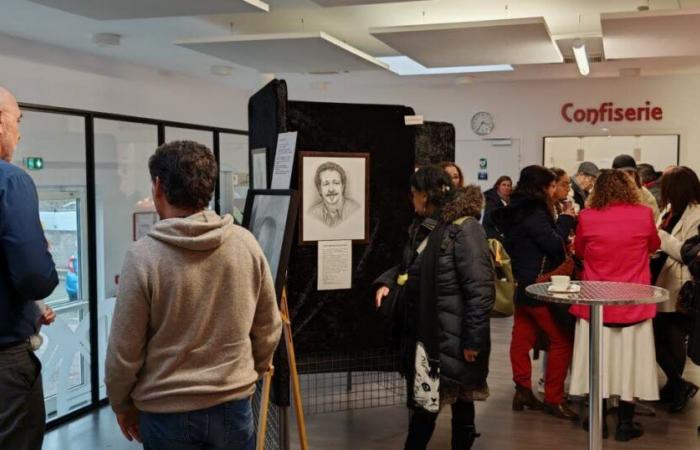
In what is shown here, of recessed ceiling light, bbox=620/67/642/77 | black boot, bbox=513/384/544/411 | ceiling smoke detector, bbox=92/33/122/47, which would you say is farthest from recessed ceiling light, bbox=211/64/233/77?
black boot, bbox=513/384/544/411

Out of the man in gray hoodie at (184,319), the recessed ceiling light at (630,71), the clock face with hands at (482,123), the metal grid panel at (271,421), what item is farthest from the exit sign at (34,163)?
the recessed ceiling light at (630,71)

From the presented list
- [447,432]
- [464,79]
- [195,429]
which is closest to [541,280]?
[447,432]

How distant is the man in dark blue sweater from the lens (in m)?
2.25

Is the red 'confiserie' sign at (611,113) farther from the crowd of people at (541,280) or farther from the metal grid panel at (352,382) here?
the metal grid panel at (352,382)

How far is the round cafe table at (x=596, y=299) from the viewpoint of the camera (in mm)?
2699

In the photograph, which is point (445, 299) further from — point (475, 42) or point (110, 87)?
point (110, 87)

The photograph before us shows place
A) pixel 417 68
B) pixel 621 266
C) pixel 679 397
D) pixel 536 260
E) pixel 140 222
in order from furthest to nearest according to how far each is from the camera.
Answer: pixel 417 68, pixel 140 222, pixel 679 397, pixel 536 260, pixel 621 266

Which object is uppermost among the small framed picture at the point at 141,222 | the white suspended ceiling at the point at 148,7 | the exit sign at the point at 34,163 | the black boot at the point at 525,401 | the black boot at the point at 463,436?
the white suspended ceiling at the point at 148,7

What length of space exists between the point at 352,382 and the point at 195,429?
3001 millimetres

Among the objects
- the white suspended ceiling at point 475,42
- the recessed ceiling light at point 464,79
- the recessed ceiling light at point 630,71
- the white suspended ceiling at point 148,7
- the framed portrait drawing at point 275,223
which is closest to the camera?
the framed portrait drawing at point 275,223

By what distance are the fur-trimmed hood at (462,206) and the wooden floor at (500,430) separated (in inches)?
60.4

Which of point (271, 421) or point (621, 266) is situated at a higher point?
point (621, 266)

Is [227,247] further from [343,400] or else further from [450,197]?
[343,400]

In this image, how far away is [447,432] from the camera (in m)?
4.32
